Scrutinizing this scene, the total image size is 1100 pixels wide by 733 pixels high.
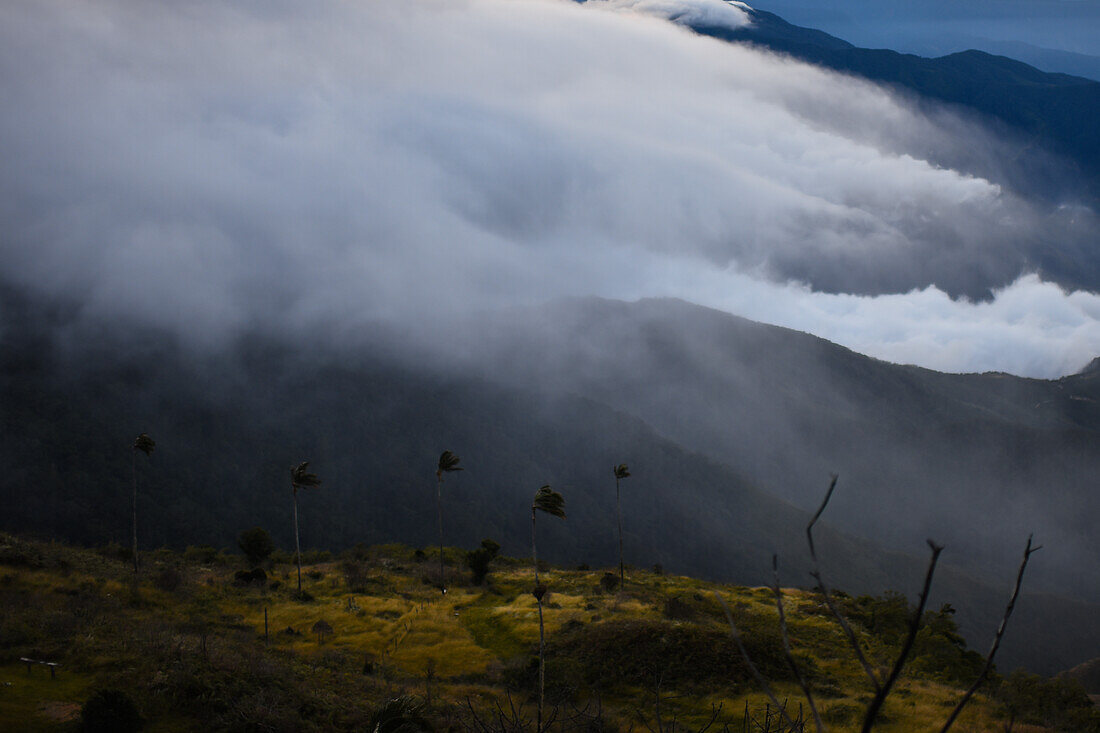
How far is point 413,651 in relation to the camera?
3503 centimetres

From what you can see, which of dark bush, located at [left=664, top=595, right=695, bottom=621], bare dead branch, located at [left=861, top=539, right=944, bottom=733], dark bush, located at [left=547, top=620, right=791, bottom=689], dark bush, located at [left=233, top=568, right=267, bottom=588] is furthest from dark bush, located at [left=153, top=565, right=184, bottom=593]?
bare dead branch, located at [left=861, top=539, right=944, bottom=733]

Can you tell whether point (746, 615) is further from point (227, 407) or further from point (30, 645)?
point (227, 407)

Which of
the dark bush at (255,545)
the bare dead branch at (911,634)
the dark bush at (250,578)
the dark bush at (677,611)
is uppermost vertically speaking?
the bare dead branch at (911,634)

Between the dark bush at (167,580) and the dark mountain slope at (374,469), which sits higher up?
the dark bush at (167,580)

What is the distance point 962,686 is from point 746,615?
39.8ft

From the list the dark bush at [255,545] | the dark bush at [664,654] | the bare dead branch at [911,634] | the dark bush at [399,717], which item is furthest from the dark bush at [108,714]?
the dark bush at [255,545]

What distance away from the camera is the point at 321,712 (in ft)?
66.1

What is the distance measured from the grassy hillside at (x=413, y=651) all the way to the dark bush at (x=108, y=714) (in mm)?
1029

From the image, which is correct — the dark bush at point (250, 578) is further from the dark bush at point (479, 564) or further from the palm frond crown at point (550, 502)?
the palm frond crown at point (550, 502)

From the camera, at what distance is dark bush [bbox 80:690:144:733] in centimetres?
1722

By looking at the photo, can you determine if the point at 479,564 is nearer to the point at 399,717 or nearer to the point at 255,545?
the point at 255,545

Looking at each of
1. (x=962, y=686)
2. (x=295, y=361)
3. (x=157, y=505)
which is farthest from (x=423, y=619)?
(x=295, y=361)

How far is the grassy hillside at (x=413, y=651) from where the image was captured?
20016mm

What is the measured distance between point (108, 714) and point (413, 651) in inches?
755
